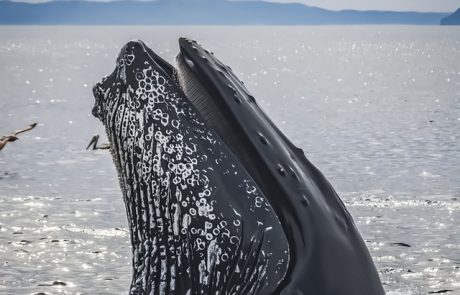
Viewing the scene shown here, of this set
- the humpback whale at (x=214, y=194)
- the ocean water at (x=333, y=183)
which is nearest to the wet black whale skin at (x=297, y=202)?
the humpback whale at (x=214, y=194)

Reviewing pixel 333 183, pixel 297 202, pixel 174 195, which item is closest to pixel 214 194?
pixel 174 195

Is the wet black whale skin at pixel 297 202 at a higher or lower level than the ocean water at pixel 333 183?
higher

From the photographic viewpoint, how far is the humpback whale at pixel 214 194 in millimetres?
3135

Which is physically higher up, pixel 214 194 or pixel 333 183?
pixel 214 194

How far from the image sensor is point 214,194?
10.6ft

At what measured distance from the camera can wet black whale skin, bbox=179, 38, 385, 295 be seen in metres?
3.06

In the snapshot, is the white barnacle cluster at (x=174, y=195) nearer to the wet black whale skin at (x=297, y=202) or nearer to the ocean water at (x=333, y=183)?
the wet black whale skin at (x=297, y=202)

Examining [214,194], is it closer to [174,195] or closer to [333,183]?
[174,195]

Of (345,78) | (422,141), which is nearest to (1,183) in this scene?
(422,141)

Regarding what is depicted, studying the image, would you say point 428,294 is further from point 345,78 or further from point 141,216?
point 345,78

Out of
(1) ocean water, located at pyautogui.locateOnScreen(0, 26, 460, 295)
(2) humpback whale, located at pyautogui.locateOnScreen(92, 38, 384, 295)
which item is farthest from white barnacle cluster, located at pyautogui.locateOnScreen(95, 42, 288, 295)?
(1) ocean water, located at pyautogui.locateOnScreen(0, 26, 460, 295)

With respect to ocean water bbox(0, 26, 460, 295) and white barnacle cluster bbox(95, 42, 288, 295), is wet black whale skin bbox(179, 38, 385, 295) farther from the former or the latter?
ocean water bbox(0, 26, 460, 295)

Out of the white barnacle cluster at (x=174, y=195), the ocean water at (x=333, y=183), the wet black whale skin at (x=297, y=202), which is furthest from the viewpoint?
the ocean water at (x=333, y=183)

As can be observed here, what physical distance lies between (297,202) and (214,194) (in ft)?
0.94
